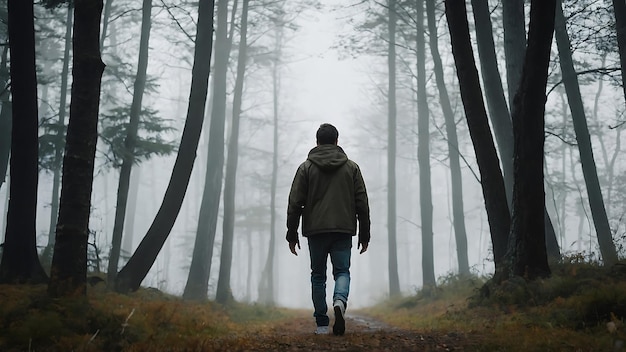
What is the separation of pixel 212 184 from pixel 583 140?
10.7m

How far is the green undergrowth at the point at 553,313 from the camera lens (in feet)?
13.1

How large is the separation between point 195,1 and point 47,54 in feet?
59.9

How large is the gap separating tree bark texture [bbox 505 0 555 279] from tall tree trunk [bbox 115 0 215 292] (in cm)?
595

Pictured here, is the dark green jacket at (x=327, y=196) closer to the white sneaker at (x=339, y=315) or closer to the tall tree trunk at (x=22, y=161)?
the white sneaker at (x=339, y=315)

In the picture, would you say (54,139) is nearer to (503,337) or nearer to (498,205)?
(498,205)

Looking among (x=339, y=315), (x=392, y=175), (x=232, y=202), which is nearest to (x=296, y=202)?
(x=339, y=315)

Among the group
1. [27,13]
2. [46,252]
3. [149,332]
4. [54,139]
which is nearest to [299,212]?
[149,332]

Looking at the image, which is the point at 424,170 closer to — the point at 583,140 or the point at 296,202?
the point at 583,140

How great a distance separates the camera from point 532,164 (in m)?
6.70

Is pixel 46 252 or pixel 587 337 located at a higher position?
pixel 46 252

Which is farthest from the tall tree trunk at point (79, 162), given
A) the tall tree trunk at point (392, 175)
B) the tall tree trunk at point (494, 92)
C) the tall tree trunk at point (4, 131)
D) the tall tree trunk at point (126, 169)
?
the tall tree trunk at point (392, 175)

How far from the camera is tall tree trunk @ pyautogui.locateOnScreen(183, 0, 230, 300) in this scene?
1352 centimetres

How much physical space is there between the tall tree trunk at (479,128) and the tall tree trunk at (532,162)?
944 millimetres

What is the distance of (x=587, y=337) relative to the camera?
409 centimetres
